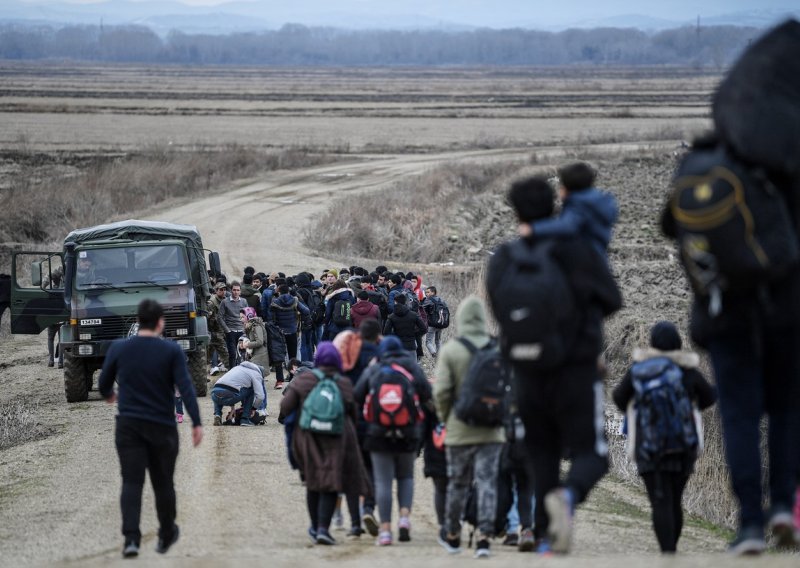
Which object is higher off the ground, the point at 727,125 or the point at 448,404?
the point at 727,125

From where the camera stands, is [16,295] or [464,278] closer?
[16,295]

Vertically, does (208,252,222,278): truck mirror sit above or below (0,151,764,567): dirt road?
above

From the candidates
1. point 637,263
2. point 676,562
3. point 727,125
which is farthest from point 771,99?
point 637,263

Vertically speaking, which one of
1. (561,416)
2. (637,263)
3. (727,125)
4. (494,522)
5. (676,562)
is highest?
(727,125)

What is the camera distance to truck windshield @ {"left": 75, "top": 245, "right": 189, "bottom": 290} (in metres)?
17.9

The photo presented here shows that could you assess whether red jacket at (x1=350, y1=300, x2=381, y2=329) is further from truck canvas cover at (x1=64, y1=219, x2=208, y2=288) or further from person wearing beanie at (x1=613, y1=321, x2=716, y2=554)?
person wearing beanie at (x1=613, y1=321, x2=716, y2=554)

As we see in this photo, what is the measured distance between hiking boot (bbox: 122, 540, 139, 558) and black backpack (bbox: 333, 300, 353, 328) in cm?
922

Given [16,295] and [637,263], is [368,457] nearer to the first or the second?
[16,295]

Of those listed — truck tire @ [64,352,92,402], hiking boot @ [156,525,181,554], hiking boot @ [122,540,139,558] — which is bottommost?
truck tire @ [64,352,92,402]

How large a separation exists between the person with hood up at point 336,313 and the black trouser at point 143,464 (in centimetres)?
895

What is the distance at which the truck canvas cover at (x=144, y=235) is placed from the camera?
1883 centimetres

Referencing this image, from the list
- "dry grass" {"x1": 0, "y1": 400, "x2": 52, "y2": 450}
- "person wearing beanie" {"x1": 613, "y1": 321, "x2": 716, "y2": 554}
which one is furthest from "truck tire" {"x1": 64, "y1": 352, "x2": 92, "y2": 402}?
"person wearing beanie" {"x1": 613, "y1": 321, "x2": 716, "y2": 554}

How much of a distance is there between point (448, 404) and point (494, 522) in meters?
0.94

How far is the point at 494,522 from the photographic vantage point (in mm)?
8430
